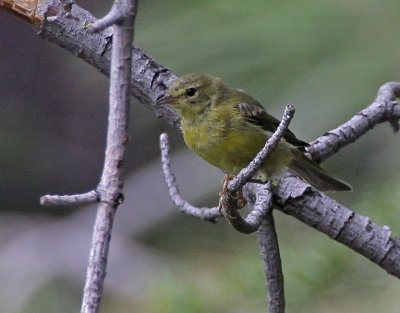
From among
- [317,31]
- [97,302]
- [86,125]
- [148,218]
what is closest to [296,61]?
[317,31]

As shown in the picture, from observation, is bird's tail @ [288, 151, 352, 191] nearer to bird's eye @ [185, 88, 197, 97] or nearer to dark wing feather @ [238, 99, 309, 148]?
dark wing feather @ [238, 99, 309, 148]

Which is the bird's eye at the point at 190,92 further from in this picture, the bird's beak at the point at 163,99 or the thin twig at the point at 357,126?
the thin twig at the point at 357,126

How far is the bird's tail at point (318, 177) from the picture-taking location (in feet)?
8.61

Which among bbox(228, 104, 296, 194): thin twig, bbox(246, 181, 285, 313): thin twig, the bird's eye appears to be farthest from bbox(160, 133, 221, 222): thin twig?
bbox(228, 104, 296, 194): thin twig

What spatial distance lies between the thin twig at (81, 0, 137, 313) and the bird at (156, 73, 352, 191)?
49.6 inches

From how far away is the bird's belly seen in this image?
2539 millimetres

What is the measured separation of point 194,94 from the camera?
272 cm

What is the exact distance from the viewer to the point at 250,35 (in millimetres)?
2023

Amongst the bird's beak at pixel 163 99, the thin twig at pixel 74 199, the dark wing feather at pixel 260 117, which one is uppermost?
the dark wing feather at pixel 260 117

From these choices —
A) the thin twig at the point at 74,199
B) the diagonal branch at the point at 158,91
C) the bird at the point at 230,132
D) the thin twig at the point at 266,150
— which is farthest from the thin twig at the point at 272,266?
the thin twig at the point at 74,199

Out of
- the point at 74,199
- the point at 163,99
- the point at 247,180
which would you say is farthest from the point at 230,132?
the point at 74,199

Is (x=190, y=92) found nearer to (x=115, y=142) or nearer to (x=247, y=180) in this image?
(x=247, y=180)

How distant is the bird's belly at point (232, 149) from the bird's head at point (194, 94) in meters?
0.12

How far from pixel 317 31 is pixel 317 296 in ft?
2.13
